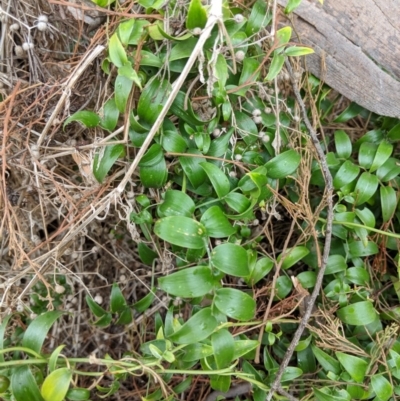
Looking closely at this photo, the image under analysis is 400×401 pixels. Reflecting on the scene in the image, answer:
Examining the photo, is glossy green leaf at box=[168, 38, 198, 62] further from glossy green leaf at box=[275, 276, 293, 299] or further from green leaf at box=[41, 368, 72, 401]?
green leaf at box=[41, 368, 72, 401]

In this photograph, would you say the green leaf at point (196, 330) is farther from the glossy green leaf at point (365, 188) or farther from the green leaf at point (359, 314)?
the glossy green leaf at point (365, 188)

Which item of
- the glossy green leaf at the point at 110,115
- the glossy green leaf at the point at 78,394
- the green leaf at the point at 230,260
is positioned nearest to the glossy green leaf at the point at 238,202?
the green leaf at the point at 230,260

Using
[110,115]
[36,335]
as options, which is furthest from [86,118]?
[36,335]

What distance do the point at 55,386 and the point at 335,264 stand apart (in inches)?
28.4

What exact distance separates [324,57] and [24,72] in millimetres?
786

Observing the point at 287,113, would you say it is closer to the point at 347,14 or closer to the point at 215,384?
the point at 347,14

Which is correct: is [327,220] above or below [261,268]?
above

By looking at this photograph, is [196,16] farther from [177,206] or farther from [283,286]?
[283,286]

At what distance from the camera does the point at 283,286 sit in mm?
1074

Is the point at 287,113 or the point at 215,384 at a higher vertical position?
the point at 287,113

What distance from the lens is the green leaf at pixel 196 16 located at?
793 millimetres

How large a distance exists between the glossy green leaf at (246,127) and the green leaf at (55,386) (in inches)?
26.4

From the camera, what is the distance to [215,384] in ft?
3.21

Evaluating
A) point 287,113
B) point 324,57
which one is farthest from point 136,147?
point 324,57
